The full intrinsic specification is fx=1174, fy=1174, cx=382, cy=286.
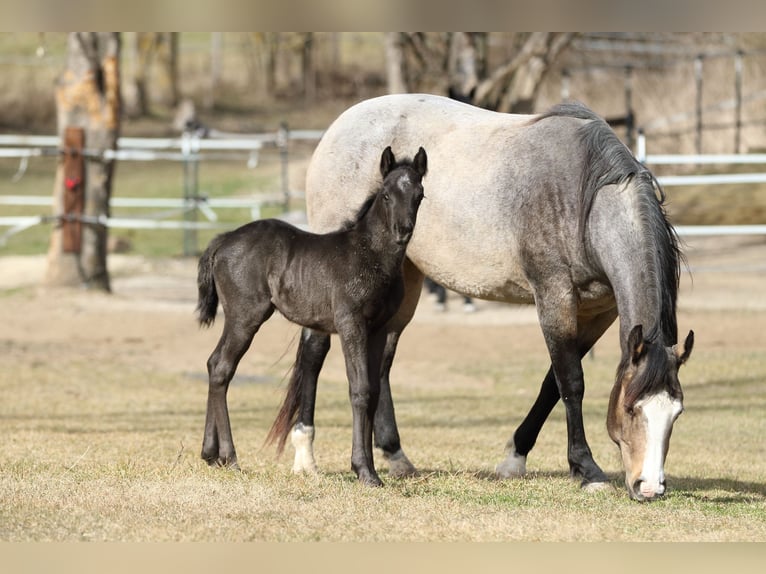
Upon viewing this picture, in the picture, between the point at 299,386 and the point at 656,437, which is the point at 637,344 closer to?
the point at 656,437

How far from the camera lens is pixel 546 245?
255 inches

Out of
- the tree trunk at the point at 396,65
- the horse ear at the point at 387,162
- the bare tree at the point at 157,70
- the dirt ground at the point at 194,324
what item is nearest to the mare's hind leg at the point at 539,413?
the horse ear at the point at 387,162

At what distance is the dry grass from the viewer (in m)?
5.16

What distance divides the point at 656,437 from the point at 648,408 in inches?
5.6

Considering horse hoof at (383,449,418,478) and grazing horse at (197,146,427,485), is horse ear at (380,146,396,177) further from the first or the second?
horse hoof at (383,449,418,478)

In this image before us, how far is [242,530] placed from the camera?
15.8ft

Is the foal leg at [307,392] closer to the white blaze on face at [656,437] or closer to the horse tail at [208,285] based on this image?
the horse tail at [208,285]

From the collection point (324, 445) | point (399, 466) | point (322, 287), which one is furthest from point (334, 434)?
point (322, 287)

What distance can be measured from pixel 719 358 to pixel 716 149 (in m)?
11.0

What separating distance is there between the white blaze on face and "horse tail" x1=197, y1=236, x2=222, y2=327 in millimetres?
2453

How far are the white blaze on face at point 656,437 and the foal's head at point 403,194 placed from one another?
1.42 metres

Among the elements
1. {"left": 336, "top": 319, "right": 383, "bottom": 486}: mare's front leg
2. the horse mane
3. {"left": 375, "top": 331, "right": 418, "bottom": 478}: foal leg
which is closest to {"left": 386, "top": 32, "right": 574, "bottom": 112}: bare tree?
{"left": 375, "top": 331, "right": 418, "bottom": 478}: foal leg

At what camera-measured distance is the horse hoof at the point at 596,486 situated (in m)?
6.31

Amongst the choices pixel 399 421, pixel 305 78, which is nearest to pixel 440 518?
pixel 399 421
